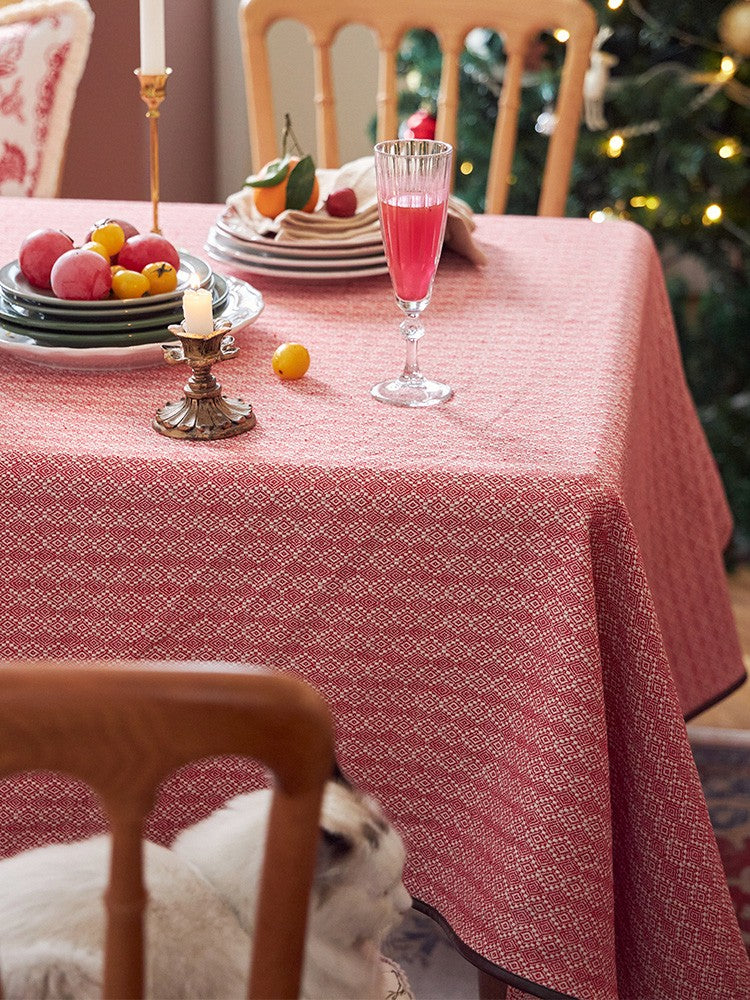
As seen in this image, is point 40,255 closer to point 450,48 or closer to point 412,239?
point 412,239

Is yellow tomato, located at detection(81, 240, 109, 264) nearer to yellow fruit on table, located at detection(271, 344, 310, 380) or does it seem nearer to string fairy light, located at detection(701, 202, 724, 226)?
yellow fruit on table, located at detection(271, 344, 310, 380)

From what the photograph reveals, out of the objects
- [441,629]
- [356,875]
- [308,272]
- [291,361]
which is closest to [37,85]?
[308,272]

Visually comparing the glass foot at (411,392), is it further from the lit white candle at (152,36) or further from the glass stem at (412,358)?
the lit white candle at (152,36)

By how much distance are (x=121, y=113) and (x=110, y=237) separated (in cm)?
176

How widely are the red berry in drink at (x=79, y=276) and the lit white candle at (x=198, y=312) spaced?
0.19 meters

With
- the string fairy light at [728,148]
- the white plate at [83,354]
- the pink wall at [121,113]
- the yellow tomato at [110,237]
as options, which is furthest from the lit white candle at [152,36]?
the pink wall at [121,113]

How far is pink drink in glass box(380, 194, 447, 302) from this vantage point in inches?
40.8

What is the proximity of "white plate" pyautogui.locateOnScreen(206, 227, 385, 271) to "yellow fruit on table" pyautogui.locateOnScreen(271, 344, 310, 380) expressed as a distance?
26 centimetres

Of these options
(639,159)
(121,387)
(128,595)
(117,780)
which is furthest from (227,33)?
(117,780)

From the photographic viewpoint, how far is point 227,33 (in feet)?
10.3

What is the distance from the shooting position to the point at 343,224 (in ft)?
4.42

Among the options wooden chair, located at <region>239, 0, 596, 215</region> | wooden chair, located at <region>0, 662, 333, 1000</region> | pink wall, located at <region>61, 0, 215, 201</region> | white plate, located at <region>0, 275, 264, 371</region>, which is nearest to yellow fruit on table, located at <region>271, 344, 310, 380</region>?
white plate, located at <region>0, 275, 264, 371</region>

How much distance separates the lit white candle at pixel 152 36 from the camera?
1.19m

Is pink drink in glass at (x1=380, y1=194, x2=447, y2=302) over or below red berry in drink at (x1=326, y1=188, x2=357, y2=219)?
over
